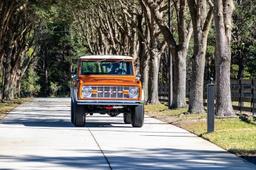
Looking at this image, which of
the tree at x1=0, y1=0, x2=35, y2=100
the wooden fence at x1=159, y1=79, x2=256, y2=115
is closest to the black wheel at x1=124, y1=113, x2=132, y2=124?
the wooden fence at x1=159, y1=79, x2=256, y2=115

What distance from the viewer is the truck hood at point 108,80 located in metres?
21.4

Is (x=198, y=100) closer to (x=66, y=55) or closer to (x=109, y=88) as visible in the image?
(x=109, y=88)

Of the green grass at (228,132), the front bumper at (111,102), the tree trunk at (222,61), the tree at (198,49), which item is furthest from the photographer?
the tree at (198,49)

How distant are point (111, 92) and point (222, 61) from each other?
4.41 m

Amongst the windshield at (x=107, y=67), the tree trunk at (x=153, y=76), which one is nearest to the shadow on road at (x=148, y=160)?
the windshield at (x=107, y=67)

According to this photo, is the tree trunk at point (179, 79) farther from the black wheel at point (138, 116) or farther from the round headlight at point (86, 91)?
the round headlight at point (86, 91)

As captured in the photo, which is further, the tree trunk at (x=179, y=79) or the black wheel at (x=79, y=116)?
the tree trunk at (x=179, y=79)

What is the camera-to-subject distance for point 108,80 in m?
21.7

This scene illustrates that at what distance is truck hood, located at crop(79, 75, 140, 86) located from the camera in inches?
843

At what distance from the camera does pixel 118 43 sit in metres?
Result: 56.8

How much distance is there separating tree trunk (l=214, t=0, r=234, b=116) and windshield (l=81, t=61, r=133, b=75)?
10.8 ft

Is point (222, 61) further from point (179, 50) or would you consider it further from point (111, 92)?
point (179, 50)

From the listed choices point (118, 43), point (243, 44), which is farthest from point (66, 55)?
point (118, 43)

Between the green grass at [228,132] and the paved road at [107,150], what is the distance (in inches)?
14.3
